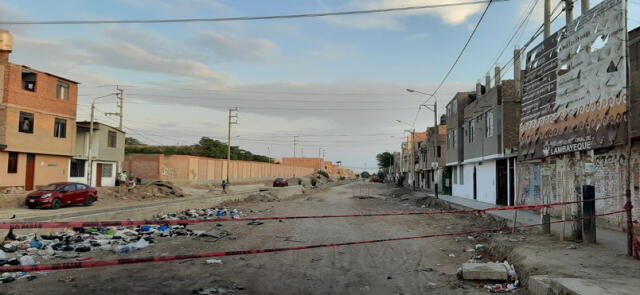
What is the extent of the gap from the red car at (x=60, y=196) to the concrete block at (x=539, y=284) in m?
23.7

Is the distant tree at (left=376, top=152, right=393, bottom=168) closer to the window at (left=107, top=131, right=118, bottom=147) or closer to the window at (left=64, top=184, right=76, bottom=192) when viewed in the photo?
the window at (left=107, top=131, right=118, bottom=147)

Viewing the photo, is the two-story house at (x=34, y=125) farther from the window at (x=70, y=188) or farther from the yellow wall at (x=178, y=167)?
the yellow wall at (x=178, y=167)

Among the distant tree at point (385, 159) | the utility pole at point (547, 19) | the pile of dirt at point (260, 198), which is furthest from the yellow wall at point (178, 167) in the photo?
the distant tree at point (385, 159)

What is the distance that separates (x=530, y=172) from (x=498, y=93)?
5.75 m

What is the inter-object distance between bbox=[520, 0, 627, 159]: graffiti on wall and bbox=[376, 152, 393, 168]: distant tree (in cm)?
12445

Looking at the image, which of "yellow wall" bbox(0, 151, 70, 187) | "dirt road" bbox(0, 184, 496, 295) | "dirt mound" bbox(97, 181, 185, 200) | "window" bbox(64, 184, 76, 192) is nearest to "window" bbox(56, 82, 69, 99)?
"yellow wall" bbox(0, 151, 70, 187)

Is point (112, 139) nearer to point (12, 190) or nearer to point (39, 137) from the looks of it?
point (39, 137)

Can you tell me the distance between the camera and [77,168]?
37.3 metres

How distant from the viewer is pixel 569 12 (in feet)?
48.1

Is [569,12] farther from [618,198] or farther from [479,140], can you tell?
[479,140]

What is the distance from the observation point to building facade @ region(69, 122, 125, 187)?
37.5 m

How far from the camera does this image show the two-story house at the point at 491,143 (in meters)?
23.9

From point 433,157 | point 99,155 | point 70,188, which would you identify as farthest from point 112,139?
point 433,157

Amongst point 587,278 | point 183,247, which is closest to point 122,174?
point 183,247
